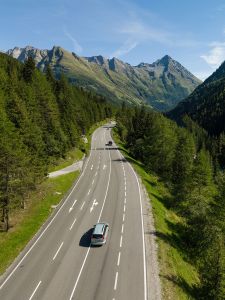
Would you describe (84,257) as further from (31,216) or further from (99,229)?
(31,216)

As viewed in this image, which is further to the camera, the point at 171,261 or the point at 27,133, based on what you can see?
the point at 27,133

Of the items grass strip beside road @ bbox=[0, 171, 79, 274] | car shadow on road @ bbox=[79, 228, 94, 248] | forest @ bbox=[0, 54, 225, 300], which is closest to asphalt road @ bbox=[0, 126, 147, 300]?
car shadow on road @ bbox=[79, 228, 94, 248]

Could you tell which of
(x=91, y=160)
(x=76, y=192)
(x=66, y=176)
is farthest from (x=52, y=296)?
(x=91, y=160)

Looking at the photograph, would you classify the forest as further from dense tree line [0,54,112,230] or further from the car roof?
the car roof

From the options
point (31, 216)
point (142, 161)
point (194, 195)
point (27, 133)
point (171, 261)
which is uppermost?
point (27, 133)

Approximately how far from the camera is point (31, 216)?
140 feet

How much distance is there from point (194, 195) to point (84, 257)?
90.3ft

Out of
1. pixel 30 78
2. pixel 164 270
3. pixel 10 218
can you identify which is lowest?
pixel 164 270

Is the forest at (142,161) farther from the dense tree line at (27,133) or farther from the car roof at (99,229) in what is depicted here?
the car roof at (99,229)

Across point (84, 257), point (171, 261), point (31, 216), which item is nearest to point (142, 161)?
point (31, 216)

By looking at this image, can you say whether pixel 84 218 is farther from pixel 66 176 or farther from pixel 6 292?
pixel 66 176

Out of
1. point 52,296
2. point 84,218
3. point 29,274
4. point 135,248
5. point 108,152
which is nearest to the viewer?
point 52,296

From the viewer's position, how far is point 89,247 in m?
33.4

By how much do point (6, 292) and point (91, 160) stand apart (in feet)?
185
